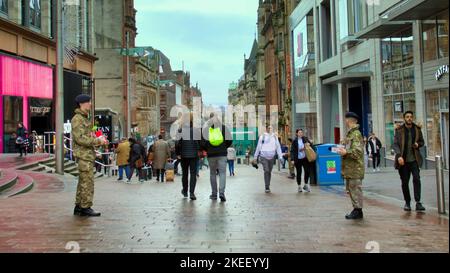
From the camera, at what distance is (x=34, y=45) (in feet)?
109

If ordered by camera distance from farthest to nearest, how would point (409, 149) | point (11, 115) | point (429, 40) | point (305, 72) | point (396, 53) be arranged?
point (305, 72)
point (11, 115)
point (396, 53)
point (429, 40)
point (409, 149)

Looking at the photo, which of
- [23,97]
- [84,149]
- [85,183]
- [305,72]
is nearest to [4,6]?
[23,97]

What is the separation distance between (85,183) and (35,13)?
2860 centimetres

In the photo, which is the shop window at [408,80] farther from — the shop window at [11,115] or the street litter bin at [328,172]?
the shop window at [11,115]

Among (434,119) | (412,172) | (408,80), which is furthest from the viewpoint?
(408,80)

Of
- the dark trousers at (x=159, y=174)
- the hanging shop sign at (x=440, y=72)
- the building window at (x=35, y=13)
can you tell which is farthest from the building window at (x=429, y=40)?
the building window at (x=35, y=13)

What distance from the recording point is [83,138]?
793 cm

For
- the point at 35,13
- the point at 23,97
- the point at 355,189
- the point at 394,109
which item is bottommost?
the point at 355,189

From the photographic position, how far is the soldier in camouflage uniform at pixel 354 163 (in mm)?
8156

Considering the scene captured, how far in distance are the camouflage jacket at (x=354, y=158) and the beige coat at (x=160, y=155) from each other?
37.8 feet

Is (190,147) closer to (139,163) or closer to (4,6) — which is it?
(139,163)

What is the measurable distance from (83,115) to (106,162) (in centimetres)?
1994

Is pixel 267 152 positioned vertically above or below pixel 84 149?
below
